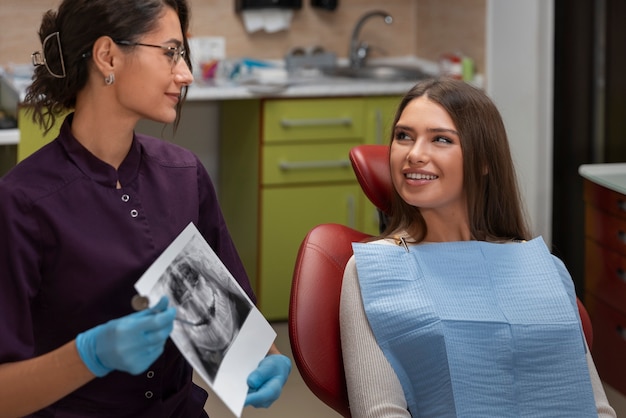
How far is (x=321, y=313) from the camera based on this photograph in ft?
6.55

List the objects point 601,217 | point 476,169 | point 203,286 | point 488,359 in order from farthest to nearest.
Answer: point 601,217, point 476,169, point 488,359, point 203,286

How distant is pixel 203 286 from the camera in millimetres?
1614

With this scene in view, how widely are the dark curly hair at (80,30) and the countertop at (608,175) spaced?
1768 mm

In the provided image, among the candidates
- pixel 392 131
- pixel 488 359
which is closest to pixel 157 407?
pixel 488 359

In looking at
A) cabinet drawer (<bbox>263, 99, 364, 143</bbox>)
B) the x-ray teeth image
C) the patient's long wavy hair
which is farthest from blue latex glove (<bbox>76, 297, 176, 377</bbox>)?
cabinet drawer (<bbox>263, 99, 364, 143</bbox>)

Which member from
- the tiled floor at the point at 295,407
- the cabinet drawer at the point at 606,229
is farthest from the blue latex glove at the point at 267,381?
the cabinet drawer at the point at 606,229

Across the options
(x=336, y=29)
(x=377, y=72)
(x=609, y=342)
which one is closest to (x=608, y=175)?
(x=609, y=342)

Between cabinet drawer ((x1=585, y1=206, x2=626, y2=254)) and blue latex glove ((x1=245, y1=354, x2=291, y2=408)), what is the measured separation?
1.72 m

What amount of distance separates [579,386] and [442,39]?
9.23ft

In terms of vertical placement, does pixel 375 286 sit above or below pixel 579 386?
above

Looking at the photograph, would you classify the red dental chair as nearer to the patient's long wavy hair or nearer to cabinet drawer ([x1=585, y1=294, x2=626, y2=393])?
the patient's long wavy hair

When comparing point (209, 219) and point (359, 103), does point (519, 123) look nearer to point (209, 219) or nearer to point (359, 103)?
point (359, 103)

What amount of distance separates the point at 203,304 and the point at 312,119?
8.12 feet

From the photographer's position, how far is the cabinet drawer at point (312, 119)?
3965mm
